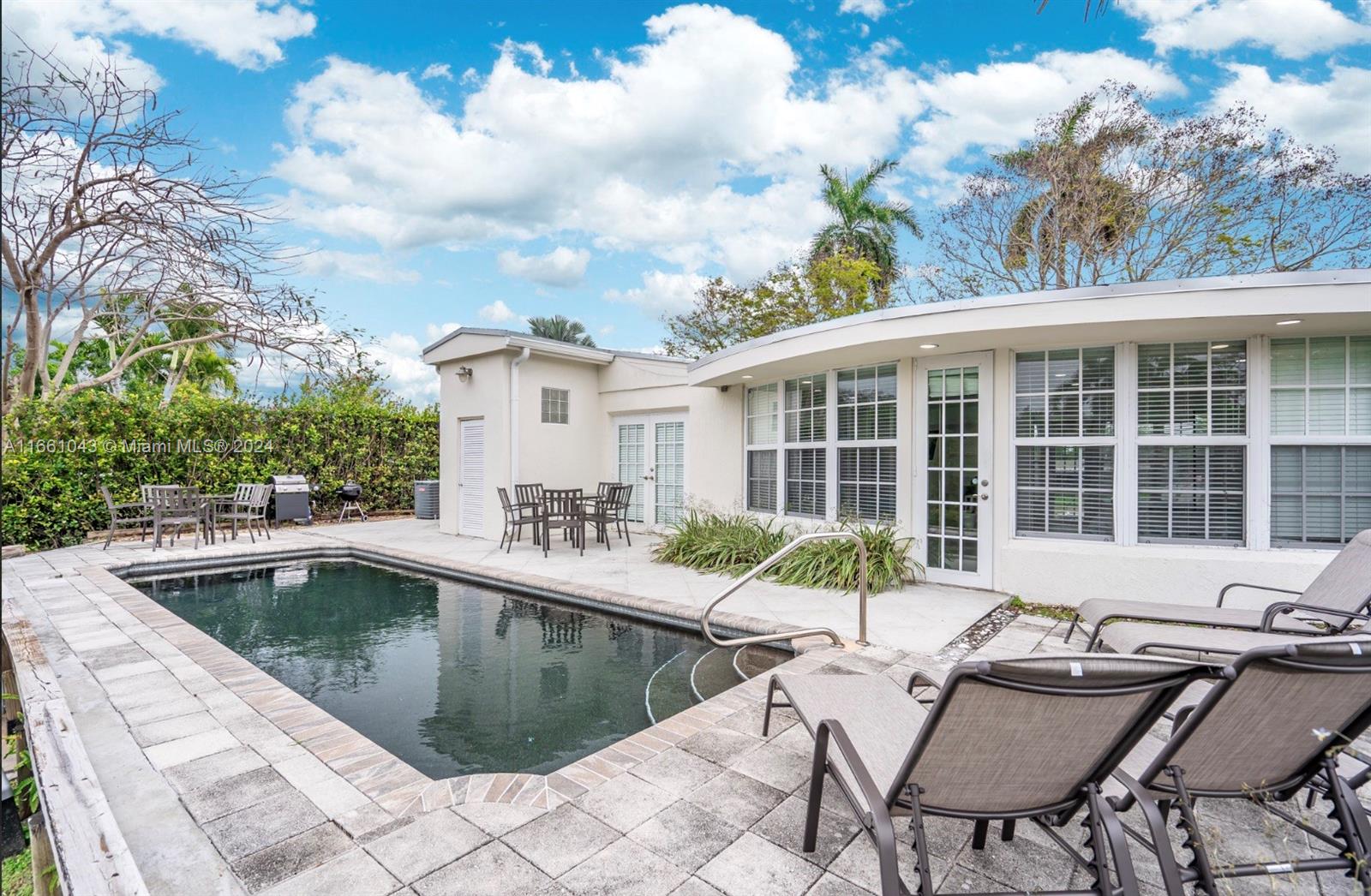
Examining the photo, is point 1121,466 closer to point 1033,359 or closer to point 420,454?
point 1033,359

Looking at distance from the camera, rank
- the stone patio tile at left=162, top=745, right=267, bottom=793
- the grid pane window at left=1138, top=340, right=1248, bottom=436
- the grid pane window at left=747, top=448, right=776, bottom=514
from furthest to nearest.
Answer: the grid pane window at left=747, top=448, right=776, bottom=514 → the grid pane window at left=1138, top=340, right=1248, bottom=436 → the stone patio tile at left=162, top=745, right=267, bottom=793

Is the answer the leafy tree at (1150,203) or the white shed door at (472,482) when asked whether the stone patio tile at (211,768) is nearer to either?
the white shed door at (472,482)

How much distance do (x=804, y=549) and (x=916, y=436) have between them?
1.64 meters

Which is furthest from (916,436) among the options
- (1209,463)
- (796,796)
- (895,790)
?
(895,790)

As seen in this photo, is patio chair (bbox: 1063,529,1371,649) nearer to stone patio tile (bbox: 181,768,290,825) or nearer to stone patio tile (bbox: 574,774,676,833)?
stone patio tile (bbox: 574,774,676,833)

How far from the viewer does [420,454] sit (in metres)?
14.5

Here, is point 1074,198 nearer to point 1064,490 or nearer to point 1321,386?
point 1321,386

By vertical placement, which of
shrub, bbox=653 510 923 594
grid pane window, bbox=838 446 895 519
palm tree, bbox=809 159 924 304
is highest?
palm tree, bbox=809 159 924 304

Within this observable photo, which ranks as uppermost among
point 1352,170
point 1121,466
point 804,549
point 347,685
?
point 1352,170

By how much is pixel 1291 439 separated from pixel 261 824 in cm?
720

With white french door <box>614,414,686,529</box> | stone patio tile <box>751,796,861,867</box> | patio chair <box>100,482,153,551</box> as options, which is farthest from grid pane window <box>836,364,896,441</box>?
patio chair <box>100,482,153,551</box>

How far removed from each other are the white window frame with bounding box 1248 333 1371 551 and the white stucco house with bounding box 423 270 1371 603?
1 cm

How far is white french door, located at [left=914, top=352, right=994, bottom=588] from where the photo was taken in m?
6.48

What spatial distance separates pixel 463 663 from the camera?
16.7 feet
